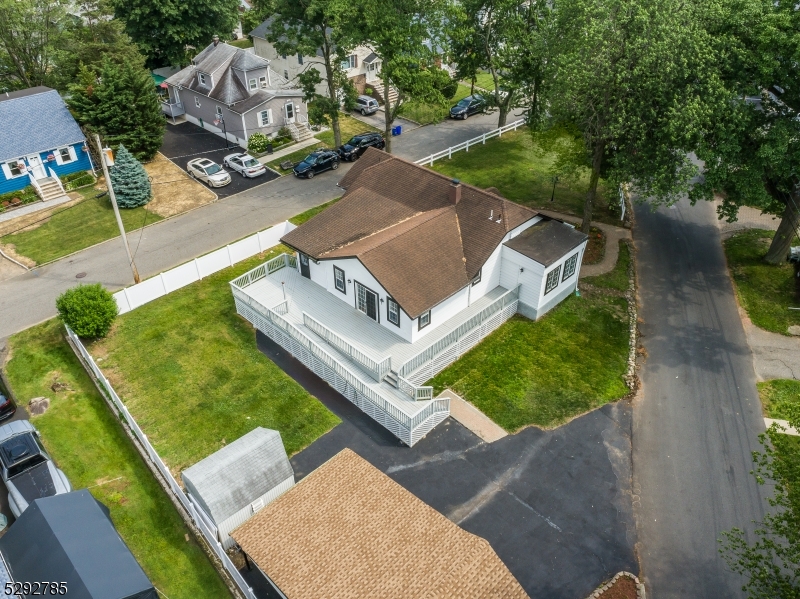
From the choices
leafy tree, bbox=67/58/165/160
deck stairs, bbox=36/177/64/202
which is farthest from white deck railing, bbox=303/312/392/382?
leafy tree, bbox=67/58/165/160

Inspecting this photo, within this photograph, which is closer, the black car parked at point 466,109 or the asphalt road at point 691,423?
the asphalt road at point 691,423

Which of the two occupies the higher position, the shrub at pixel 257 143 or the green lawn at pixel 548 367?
the shrub at pixel 257 143

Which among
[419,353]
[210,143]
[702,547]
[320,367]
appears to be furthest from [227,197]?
[702,547]

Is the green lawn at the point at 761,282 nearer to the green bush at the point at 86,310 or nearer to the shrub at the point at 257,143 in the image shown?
the green bush at the point at 86,310

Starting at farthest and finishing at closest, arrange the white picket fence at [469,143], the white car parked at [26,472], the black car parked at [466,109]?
the black car parked at [466,109]
the white picket fence at [469,143]
the white car parked at [26,472]

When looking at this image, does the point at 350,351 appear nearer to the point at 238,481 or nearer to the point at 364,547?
the point at 238,481

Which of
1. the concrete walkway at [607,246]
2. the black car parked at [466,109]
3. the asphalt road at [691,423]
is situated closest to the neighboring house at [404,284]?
the concrete walkway at [607,246]

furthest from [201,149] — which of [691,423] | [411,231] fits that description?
[691,423]

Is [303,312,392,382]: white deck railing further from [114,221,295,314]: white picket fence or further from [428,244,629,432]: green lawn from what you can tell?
[114,221,295,314]: white picket fence

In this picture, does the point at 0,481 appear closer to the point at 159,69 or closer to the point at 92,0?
the point at 92,0
